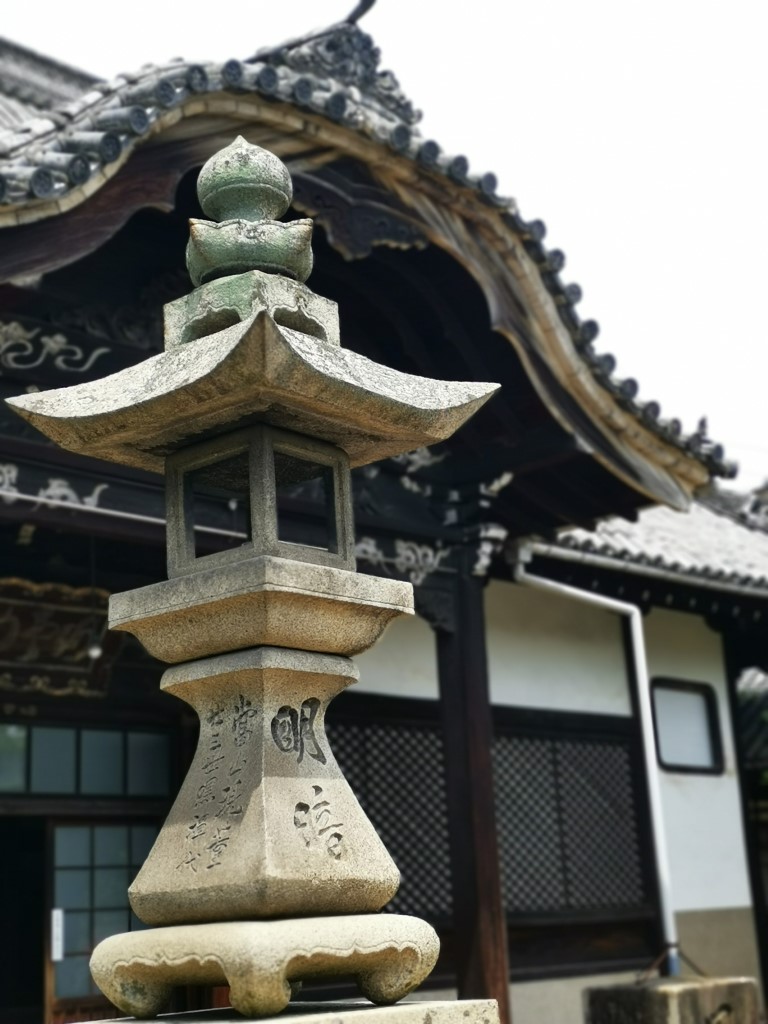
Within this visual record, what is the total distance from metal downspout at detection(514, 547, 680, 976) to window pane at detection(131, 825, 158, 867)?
125 inches

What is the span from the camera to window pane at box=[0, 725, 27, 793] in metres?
8.57

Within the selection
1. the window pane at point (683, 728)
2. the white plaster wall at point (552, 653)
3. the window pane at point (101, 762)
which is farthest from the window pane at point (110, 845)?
the window pane at point (683, 728)

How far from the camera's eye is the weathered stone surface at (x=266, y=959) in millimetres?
3498

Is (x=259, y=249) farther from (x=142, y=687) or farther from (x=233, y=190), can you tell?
Result: (x=142, y=687)

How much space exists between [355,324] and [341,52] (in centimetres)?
166

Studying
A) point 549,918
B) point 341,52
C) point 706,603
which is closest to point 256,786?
point 341,52

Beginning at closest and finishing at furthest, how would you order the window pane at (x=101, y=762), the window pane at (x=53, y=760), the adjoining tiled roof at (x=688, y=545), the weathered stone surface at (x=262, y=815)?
the weathered stone surface at (x=262, y=815) < the window pane at (x=53, y=760) < the window pane at (x=101, y=762) < the adjoining tiled roof at (x=688, y=545)

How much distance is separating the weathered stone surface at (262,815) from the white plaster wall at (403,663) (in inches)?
233

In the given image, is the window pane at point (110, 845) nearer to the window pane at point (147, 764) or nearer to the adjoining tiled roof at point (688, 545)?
the window pane at point (147, 764)

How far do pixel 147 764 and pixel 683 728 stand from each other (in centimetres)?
572

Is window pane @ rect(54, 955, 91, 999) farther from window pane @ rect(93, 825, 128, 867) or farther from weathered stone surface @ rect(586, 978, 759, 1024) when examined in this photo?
weathered stone surface @ rect(586, 978, 759, 1024)

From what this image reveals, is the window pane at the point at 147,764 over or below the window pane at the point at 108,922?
over

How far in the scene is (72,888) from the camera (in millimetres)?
8820

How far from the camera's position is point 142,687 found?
9.15 m
